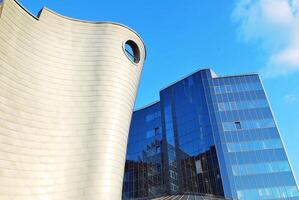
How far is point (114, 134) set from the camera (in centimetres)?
2767

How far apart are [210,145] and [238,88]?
A: 13.5m

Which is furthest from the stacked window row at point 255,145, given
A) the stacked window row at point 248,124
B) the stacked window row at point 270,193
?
the stacked window row at point 270,193

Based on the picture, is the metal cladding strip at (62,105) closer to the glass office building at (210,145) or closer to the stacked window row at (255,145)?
the glass office building at (210,145)

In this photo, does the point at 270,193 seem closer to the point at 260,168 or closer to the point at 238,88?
the point at 260,168

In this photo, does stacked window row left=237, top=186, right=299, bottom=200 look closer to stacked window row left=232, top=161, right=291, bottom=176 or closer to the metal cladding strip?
stacked window row left=232, top=161, right=291, bottom=176

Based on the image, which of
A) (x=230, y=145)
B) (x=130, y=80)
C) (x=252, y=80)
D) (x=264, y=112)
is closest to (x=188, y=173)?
(x=230, y=145)

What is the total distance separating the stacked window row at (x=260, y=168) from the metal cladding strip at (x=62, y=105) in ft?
83.5

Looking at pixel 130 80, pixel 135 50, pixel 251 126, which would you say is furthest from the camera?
pixel 251 126

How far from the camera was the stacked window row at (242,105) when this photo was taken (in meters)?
55.2

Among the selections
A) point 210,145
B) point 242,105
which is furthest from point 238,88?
point 210,145

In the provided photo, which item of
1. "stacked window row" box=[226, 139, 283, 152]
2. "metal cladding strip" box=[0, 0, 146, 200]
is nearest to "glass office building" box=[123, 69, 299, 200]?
"stacked window row" box=[226, 139, 283, 152]

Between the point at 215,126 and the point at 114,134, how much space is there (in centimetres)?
2963

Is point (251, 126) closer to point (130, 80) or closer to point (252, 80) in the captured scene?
point (252, 80)

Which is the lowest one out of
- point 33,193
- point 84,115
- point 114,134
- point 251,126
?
point 33,193
